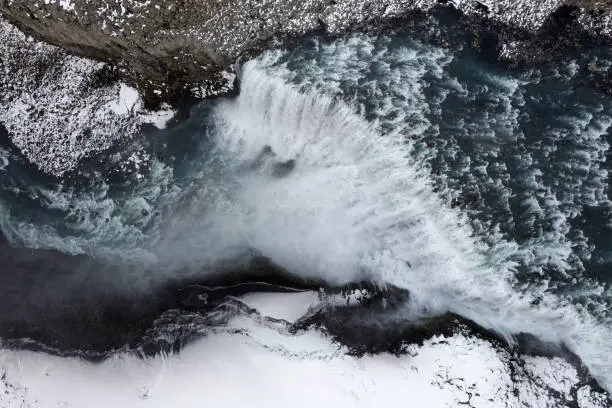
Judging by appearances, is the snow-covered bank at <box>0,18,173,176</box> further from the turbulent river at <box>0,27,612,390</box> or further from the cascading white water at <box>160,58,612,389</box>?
the cascading white water at <box>160,58,612,389</box>

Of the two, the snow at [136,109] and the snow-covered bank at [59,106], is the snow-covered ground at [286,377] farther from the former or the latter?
the snow at [136,109]

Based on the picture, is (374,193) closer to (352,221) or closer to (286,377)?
(352,221)

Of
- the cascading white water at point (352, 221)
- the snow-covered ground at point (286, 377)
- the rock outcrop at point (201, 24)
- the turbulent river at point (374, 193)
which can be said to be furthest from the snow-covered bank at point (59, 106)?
the snow-covered ground at point (286, 377)

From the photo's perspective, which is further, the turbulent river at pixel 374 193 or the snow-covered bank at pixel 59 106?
the snow-covered bank at pixel 59 106

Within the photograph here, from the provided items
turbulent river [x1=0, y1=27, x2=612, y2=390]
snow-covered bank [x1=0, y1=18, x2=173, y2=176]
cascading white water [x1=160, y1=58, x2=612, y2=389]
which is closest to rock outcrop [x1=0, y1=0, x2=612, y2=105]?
snow-covered bank [x1=0, y1=18, x2=173, y2=176]

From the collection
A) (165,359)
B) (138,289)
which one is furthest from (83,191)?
(165,359)

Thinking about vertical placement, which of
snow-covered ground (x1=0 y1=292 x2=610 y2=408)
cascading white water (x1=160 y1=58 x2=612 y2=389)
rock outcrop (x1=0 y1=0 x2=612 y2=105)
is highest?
rock outcrop (x1=0 y1=0 x2=612 y2=105)
